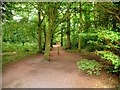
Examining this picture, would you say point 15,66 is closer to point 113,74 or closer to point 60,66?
point 60,66

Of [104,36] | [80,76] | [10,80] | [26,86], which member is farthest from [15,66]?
[104,36]

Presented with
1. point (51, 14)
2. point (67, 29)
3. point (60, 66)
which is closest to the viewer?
point (60, 66)

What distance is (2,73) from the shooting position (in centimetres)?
902

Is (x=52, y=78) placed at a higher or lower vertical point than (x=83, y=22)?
lower

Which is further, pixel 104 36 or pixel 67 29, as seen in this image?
pixel 67 29

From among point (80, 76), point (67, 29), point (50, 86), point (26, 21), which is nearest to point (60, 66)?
point (80, 76)

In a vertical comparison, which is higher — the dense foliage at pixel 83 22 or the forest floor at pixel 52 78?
the dense foliage at pixel 83 22

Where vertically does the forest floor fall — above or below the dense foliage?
below

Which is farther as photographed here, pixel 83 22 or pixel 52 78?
pixel 83 22

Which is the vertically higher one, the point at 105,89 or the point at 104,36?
the point at 104,36

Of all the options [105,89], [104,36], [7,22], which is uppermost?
[7,22]

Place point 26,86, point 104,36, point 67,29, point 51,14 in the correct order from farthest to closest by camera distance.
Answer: point 67,29
point 51,14
point 26,86
point 104,36

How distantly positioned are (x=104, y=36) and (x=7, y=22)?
9.57m

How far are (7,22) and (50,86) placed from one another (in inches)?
336
